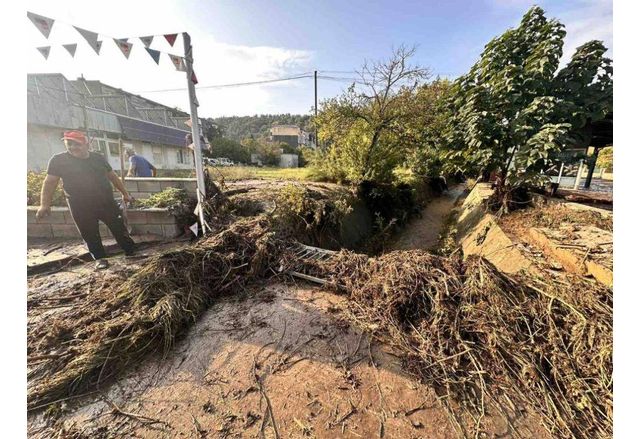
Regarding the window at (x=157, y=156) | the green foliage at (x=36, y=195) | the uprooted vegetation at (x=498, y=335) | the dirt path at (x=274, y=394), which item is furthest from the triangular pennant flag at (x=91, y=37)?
the window at (x=157, y=156)

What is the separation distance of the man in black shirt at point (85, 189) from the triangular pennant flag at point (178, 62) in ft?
5.23

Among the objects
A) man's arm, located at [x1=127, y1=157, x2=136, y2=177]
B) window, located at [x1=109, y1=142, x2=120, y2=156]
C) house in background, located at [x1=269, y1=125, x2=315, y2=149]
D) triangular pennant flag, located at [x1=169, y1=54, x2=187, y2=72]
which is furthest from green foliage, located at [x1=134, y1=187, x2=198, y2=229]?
house in background, located at [x1=269, y1=125, x2=315, y2=149]

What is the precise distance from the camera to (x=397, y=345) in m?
2.16

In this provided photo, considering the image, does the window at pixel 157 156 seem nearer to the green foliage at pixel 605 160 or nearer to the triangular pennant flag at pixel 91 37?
the triangular pennant flag at pixel 91 37

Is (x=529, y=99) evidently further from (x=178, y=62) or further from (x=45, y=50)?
(x=45, y=50)

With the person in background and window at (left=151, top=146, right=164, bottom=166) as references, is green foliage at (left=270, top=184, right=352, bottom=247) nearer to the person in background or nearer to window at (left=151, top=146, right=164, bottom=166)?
the person in background

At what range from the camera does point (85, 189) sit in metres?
3.14

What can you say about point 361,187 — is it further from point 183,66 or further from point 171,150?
point 171,150

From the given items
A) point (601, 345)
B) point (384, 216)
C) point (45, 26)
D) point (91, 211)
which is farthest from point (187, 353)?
point (384, 216)

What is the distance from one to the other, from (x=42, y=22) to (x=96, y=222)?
2.44 meters

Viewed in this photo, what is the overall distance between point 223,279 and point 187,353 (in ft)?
3.26

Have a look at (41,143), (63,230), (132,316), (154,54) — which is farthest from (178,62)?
(41,143)

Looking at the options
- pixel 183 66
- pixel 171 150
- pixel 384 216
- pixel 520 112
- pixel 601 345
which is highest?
pixel 171 150

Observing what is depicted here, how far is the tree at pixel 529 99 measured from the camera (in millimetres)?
4203
